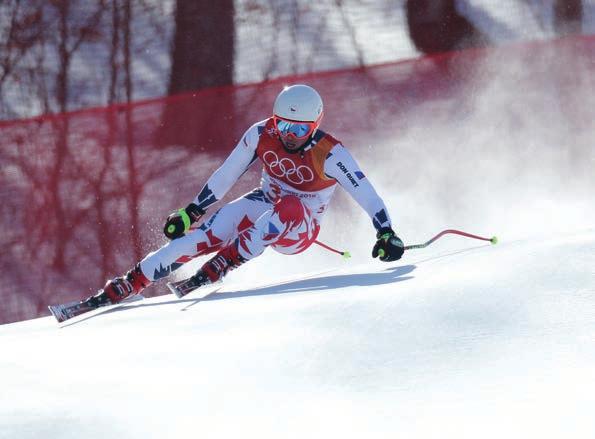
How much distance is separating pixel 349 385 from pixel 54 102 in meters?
6.01

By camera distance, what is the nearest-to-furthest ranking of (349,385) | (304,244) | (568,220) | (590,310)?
(349,385) < (590,310) < (304,244) < (568,220)

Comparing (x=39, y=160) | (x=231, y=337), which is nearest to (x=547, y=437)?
(x=231, y=337)

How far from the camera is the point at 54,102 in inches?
329

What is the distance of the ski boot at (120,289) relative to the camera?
204 inches

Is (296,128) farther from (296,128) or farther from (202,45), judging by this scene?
(202,45)

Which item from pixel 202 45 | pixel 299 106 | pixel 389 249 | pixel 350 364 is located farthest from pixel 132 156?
pixel 350 364

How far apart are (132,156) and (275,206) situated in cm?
320

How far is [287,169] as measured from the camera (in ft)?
17.9

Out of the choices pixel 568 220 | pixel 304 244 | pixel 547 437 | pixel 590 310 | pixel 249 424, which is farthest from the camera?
pixel 568 220

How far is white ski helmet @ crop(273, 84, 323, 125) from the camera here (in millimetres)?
5234

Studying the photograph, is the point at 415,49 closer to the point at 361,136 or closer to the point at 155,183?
the point at 361,136

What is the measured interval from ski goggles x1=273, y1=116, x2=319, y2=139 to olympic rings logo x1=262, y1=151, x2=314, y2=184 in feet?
0.54

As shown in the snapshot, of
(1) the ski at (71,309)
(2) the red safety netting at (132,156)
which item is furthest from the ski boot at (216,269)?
(2) the red safety netting at (132,156)

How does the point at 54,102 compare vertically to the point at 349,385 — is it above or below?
above
